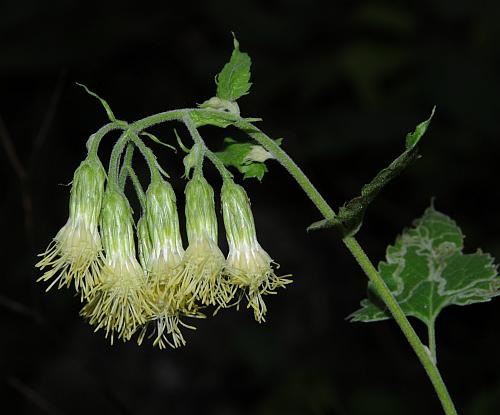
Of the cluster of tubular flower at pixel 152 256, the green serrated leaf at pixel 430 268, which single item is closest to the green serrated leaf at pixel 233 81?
the cluster of tubular flower at pixel 152 256

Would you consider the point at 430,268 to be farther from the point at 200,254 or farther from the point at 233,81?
the point at 233,81

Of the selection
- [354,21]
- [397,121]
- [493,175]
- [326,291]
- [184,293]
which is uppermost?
[354,21]

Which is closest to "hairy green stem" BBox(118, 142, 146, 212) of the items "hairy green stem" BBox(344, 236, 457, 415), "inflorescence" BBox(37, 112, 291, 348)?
"inflorescence" BBox(37, 112, 291, 348)

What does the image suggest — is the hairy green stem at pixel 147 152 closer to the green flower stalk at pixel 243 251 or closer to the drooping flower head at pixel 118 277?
the drooping flower head at pixel 118 277

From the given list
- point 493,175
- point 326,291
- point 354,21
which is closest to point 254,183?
point 326,291

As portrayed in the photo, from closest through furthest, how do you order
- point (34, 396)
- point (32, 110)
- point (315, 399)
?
1. point (34, 396)
2. point (315, 399)
3. point (32, 110)

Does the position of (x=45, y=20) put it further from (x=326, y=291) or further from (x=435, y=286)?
(x=435, y=286)
